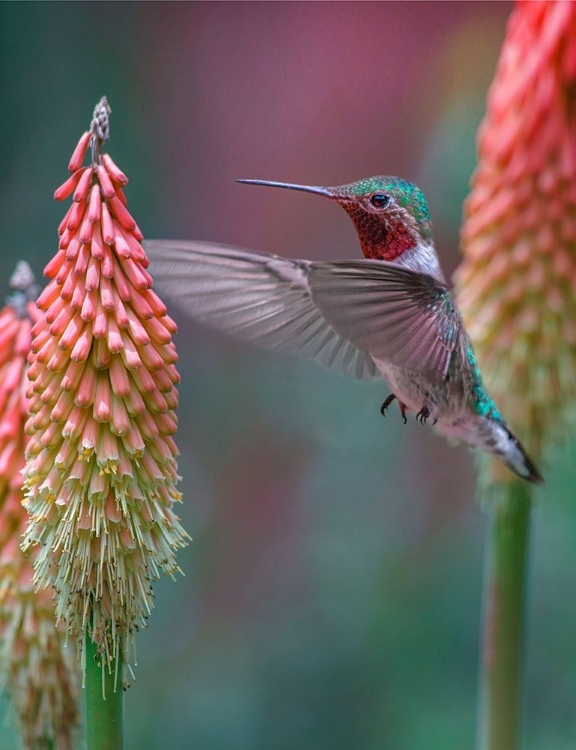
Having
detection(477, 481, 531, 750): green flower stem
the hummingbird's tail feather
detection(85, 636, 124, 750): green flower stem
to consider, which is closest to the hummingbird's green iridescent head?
the hummingbird's tail feather

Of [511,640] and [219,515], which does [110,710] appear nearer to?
[511,640]

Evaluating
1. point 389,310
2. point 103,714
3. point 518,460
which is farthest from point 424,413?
point 103,714

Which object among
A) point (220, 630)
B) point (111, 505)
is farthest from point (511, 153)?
point (220, 630)

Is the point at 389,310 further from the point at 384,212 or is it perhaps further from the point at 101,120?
the point at 101,120

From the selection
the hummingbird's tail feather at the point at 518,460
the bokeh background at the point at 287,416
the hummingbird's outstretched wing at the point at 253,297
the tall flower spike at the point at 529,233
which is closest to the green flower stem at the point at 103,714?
the hummingbird's outstretched wing at the point at 253,297

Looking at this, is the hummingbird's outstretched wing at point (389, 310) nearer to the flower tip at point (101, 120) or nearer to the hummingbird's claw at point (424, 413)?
the hummingbird's claw at point (424, 413)

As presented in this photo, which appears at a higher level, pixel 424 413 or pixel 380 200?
pixel 380 200
